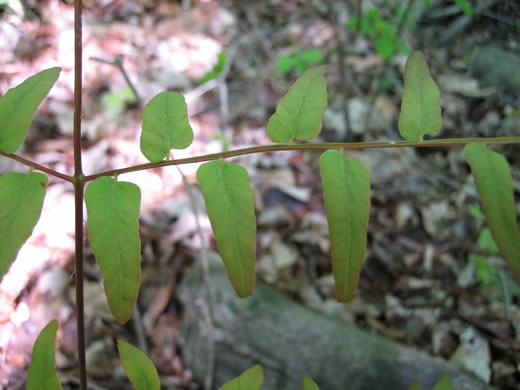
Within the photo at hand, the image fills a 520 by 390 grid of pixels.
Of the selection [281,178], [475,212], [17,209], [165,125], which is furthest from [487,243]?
[17,209]

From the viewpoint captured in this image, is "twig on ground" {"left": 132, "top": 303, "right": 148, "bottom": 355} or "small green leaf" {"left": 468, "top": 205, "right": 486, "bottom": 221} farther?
"small green leaf" {"left": 468, "top": 205, "right": 486, "bottom": 221}

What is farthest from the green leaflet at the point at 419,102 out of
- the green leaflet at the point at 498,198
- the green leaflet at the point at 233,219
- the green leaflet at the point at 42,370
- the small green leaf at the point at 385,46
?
the small green leaf at the point at 385,46

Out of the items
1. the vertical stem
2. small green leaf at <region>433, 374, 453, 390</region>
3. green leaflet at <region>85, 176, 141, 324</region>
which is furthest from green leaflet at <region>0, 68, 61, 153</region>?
small green leaf at <region>433, 374, 453, 390</region>

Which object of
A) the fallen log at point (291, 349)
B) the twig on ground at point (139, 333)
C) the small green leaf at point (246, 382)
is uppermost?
the small green leaf at point (246, 382)

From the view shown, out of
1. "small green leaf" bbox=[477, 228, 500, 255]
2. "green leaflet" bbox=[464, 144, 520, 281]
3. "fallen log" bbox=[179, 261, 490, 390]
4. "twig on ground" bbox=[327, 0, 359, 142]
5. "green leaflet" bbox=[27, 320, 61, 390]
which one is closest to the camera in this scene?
"green leaflet" bbox=[464, 144, 520, 281]

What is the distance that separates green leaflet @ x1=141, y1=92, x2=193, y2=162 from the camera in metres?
0.88

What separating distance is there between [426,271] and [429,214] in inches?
15.2

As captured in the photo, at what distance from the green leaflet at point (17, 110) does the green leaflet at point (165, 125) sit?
252 mm

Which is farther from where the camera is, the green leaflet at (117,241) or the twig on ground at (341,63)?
the twig on ground at (341,63)

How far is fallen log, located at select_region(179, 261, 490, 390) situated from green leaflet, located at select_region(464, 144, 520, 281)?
75 centimetres

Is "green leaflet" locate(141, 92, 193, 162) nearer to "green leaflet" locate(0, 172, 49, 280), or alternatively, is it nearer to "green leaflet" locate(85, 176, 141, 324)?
"green leaflet" locate(85, 176, 141, 324)

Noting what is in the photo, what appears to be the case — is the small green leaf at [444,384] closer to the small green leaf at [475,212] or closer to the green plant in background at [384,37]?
the small green leaf at [475,212]

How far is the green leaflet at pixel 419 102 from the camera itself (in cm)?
87

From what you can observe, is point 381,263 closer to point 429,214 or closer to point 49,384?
point 429,214
